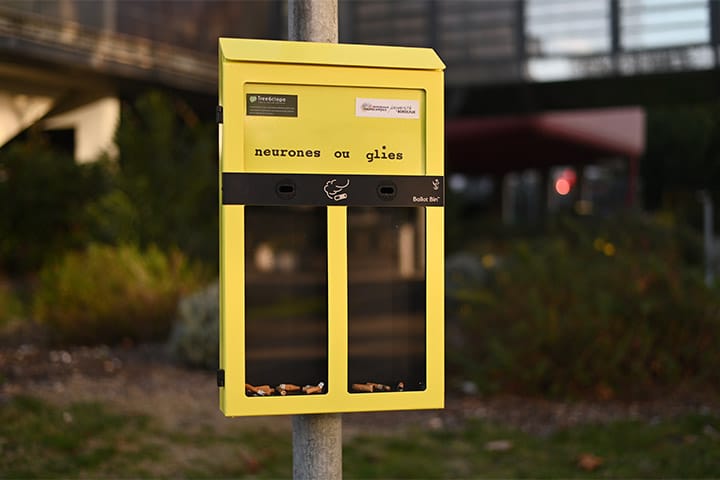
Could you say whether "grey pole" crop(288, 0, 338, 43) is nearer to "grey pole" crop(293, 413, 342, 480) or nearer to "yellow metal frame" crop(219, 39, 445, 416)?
"yellow metal frame" crop(219, 39, 445, 416)

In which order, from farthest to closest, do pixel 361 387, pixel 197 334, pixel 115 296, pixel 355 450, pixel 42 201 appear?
pixel 42 201
pixel 115 296
pixel 197 334
pixel 355 450
pixel 361 387

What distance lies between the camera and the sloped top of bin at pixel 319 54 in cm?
254

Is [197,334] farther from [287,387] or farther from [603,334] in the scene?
[287,387]

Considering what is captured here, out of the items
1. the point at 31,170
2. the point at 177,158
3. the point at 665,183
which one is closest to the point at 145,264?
the point at 177,158

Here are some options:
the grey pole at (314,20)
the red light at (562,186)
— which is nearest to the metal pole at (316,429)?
the grey pole at (314,20)

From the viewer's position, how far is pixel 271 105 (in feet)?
8.45

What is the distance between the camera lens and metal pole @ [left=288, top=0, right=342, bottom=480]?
2.67 meters

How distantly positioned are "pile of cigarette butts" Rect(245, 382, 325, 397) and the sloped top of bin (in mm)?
902

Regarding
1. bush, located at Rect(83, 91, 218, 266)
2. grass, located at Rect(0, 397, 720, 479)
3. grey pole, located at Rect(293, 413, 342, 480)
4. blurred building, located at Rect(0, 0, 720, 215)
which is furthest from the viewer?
blurred building, located at Rect(0, 0, 720, 215)

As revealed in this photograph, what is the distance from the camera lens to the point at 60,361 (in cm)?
820

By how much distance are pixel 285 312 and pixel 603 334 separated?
4288 millimetres

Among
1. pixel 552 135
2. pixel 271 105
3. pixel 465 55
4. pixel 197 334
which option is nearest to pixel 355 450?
pixel 197 334

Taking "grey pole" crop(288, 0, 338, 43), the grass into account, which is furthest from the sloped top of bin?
the grass

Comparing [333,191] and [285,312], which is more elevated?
[333,191]
